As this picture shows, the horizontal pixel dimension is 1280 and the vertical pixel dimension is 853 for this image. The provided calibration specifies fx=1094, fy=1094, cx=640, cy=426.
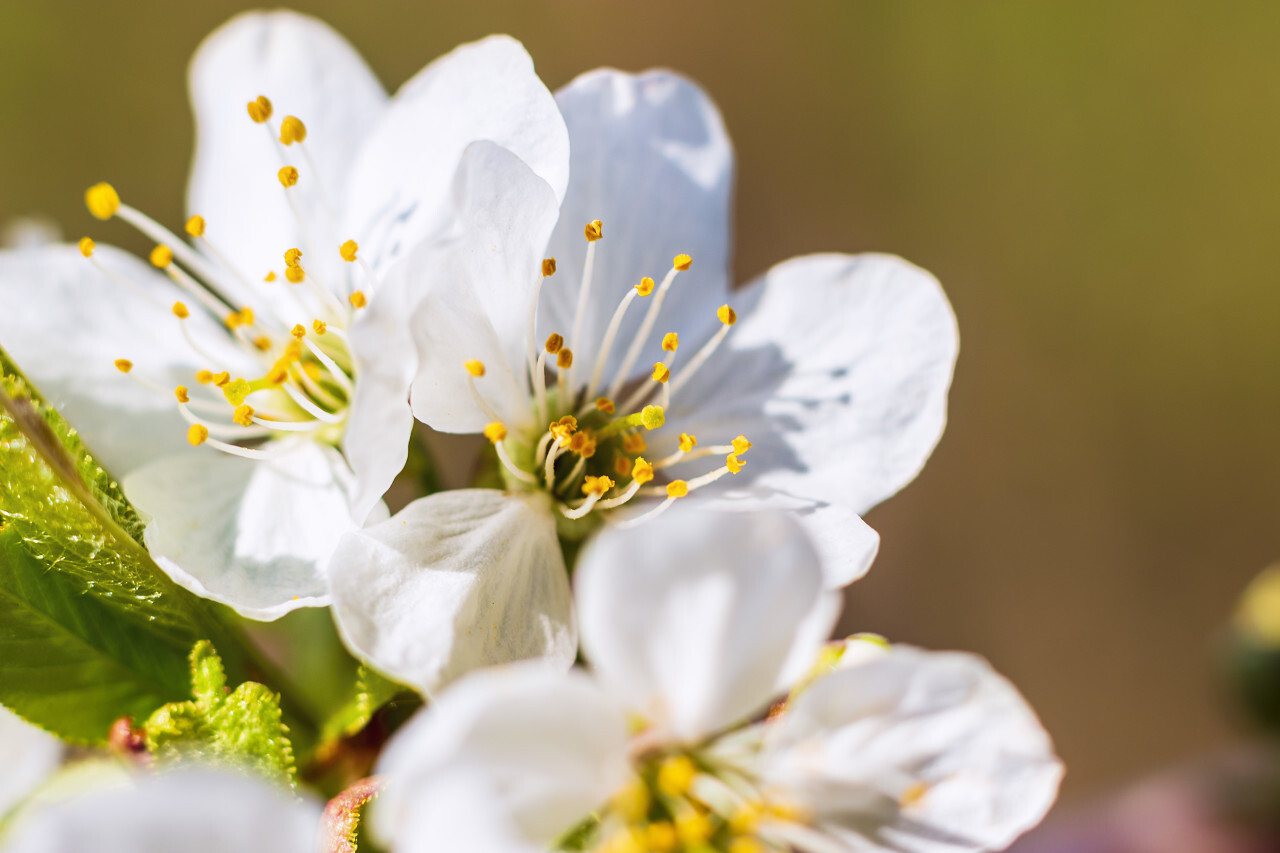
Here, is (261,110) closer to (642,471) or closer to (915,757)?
(642,471)

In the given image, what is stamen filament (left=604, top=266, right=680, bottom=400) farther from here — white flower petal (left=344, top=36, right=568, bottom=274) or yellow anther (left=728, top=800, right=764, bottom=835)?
yellow anther (left=728, top=800, right=764, bottom=835)

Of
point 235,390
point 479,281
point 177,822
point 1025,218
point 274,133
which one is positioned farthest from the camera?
point 1025,218

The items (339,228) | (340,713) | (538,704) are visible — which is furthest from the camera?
(339,228)

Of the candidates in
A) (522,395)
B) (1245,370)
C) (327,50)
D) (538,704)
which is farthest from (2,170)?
(1245,370)

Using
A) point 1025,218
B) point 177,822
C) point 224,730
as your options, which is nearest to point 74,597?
point 224,730

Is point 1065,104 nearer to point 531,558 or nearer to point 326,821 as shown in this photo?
point 531,558

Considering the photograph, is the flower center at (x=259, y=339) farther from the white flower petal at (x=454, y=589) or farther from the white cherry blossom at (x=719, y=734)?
the white cherry blossom at (x=719, y=734)

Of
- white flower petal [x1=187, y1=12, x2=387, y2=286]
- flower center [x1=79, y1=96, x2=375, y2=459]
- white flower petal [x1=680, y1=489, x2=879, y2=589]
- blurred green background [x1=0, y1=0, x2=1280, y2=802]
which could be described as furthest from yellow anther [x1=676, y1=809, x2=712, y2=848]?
blurred green background [x1=0, y1=0, x2=1280, y2=802]

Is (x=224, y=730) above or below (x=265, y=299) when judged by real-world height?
below
